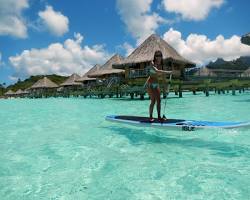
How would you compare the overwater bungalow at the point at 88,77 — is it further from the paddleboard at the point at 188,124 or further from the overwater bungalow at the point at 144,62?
the paddleboard at the point at 188,124

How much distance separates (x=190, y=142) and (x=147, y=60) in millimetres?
17146

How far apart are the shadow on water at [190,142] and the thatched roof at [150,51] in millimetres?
15936

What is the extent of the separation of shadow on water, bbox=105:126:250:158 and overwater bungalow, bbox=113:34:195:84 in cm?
1594

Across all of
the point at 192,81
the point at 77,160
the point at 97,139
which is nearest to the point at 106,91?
the point at 192,81

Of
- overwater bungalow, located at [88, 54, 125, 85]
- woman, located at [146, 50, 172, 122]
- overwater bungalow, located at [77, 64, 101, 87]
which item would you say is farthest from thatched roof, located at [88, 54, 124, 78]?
woman, located at [146, 50, 172, 122]

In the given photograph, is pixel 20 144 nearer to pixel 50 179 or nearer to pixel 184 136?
pixel 50 179

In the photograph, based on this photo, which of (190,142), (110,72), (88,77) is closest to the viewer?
(190,142)

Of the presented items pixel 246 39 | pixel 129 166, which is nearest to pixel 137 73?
pixel 246 39

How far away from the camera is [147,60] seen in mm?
22750

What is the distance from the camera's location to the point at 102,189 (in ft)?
12.0

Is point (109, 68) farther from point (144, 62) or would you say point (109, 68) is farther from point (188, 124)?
point (188, 124)

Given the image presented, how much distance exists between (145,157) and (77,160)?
45.5 inches

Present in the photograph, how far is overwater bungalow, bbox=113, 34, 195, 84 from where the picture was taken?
23.4m

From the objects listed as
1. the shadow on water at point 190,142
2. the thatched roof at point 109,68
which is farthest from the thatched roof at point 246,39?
the thatched roof at point 109,68
